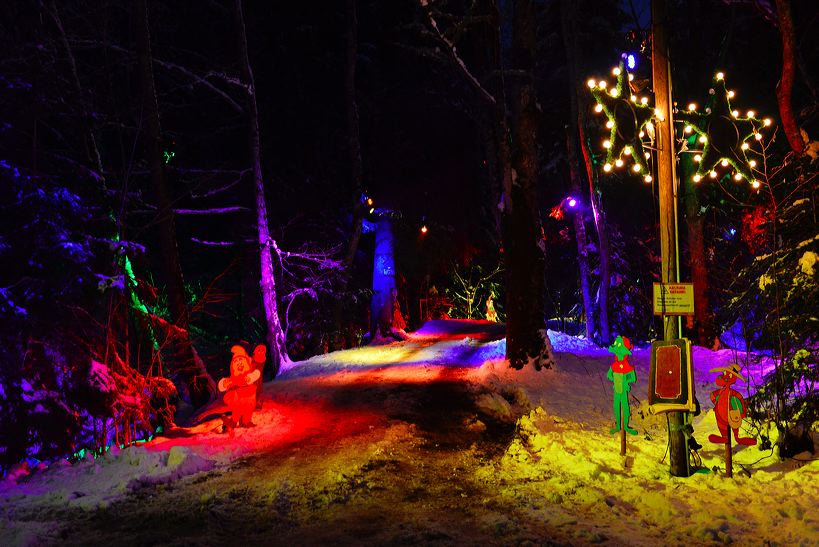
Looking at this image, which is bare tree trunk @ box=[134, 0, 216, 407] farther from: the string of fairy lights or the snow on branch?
the string of fairy lights

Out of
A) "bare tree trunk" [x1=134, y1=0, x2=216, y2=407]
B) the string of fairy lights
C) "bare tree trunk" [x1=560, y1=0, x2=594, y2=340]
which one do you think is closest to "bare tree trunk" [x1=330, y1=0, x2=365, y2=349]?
"bare tree trunk" [x1=560, y1=0, x2=594, y2=340]

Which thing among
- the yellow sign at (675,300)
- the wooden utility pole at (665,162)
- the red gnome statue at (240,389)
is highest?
the wooden utility pole at (665,162)

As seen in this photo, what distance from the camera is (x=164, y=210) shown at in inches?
565

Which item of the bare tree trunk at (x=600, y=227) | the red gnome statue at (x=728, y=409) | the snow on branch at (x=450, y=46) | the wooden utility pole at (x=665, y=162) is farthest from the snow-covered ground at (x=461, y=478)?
the bare tree trunk at (x=600, y=227)

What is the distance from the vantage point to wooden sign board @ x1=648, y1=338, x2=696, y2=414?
659 centimetres

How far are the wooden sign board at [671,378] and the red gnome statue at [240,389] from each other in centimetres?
613

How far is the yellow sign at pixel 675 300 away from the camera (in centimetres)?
674

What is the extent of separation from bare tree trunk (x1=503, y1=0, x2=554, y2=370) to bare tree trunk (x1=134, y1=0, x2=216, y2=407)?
7.56 meters

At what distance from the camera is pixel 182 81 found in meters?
19.1

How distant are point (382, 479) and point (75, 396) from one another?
8595mm

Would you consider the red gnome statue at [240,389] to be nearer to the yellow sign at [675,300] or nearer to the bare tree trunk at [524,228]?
the bare tree trunk at [524,228]

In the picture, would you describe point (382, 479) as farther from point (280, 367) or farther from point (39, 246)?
point (280, 367)

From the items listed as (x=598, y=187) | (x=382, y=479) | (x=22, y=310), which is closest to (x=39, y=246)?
(x=22, y=310)

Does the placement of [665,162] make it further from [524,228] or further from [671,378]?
[524,228]
